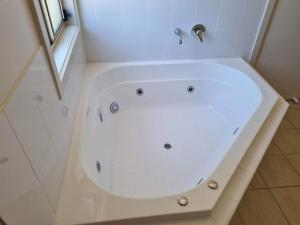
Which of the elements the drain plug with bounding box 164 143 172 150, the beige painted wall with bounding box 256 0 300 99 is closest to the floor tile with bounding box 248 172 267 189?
the drain plug with bounding box 164 143 172 150

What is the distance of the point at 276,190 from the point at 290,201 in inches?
4.3

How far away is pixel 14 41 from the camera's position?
708 millimetres

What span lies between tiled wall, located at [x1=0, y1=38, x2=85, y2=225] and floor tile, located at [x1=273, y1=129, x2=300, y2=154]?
6.09 feet

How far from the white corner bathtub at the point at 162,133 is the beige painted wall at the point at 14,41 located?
63 cm

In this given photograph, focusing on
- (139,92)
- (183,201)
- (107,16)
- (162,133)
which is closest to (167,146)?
(162,133)

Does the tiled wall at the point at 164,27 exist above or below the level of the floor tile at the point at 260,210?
above

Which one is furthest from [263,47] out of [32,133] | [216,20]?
[32,133]

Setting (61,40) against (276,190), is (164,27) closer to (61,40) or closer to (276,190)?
(61,40)

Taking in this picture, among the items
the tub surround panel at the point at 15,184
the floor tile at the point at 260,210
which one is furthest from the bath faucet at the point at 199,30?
the tub surround panel at the point at 15,184

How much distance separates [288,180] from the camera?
1737 millimetres

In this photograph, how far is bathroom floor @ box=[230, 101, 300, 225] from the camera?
150cm

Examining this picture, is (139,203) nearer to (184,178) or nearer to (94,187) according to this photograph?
(94,187)

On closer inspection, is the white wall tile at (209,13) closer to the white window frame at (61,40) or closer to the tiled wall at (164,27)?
the tiled wall at (164,27)

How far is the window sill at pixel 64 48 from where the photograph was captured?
1.27 meters
